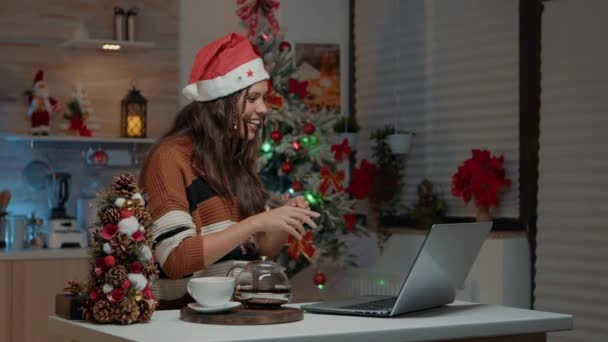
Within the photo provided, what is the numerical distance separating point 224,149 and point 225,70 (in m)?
0.25

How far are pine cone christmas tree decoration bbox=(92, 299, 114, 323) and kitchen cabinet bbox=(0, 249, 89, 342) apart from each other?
2.82 meters

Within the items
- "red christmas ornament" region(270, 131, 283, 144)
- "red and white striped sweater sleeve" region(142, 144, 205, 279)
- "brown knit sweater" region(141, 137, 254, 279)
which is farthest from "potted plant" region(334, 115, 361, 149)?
"red and white striped sweater sleeve" region(142, 144, 205, 279)

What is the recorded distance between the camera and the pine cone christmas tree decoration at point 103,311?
2162 mm

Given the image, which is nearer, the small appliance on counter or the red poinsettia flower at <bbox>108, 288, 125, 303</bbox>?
the red poinsettia flower at <bbox>108, 288, 125, 303</bbox>

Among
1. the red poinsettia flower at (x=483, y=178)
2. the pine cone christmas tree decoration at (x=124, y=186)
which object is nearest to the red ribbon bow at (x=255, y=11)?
the red poinsettia flower at (x=483, y=178)

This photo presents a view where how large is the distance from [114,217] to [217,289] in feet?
0.97

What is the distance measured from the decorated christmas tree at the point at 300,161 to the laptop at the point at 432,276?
228cm

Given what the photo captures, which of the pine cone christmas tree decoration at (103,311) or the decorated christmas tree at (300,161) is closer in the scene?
the pine cone christmas tree decoration at (103,311)

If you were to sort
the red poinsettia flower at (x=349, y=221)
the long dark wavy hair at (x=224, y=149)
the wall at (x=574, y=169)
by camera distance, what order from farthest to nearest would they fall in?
1. the red poinsettia flower at (x=349, y=221)
2. the wall at (x=574, y=169)
3. the long dark wavy hair at (x=224, y=149)

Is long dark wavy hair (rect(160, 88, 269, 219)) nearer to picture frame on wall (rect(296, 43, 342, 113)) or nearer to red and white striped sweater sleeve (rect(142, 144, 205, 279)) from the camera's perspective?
red and white striped sweater sleeve (rect(142, 144, 205, 279))

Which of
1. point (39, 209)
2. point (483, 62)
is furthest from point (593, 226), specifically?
point (39, 209)

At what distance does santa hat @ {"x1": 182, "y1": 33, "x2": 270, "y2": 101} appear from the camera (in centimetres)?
297

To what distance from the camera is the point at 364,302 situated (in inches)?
98.2

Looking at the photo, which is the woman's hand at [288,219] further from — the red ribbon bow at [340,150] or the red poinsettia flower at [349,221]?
the red ribbon bow at [340,150]
